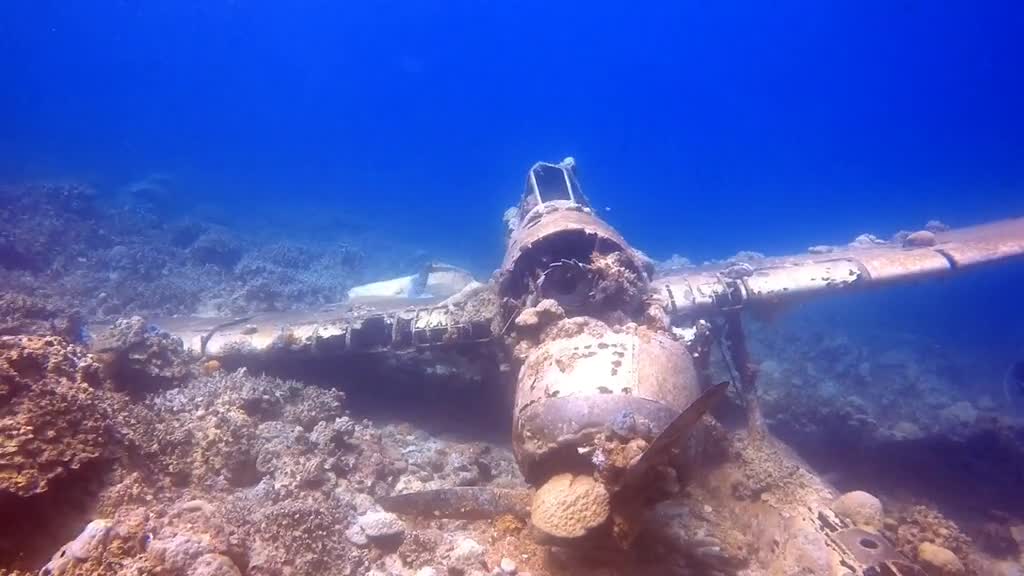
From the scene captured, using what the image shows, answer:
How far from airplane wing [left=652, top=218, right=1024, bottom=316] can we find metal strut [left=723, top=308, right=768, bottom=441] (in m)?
0.36

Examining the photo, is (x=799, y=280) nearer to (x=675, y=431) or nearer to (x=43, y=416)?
(x=675, y=431)

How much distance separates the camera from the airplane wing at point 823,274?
33.4 ft

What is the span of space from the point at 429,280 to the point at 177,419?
1136 centimetres

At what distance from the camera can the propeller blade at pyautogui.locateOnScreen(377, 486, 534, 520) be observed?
19.5 feet

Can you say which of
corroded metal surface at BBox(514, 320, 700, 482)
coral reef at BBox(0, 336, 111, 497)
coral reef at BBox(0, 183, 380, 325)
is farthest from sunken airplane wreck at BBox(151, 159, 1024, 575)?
coral reef at BBox(0, 183, 380, 325)

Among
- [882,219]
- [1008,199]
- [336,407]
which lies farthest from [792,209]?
[336,407]

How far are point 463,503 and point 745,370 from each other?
6.21 m

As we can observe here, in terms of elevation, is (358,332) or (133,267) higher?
(133,267)

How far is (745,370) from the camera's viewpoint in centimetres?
965

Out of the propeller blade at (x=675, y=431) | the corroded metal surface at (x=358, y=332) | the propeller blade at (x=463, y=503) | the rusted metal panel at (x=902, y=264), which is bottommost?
the propeller blade at (x=463, y=503)

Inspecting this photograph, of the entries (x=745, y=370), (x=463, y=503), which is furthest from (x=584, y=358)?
(x=745, y=370)

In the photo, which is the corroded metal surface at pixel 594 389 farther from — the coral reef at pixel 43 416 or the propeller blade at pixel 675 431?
the coral reef at pixel 43 416

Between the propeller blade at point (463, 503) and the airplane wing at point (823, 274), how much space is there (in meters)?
5.28

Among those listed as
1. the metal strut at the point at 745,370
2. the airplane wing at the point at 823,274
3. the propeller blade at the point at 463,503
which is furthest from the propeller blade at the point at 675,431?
the airplane wing at the point at 823,274
